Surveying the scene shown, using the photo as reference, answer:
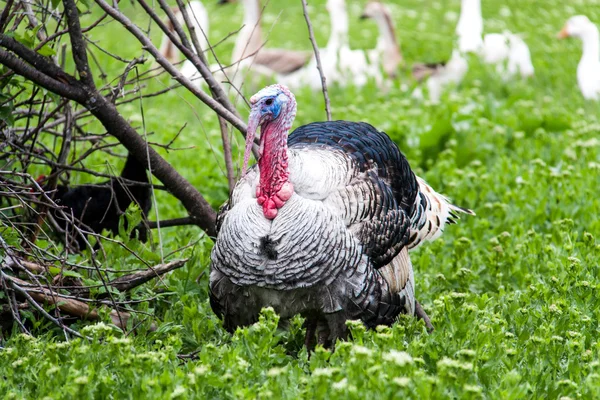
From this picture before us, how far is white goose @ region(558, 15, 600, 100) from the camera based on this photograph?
9.04 m

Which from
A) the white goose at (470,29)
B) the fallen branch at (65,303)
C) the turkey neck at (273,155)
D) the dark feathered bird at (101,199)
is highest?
the white goose at (470,29)

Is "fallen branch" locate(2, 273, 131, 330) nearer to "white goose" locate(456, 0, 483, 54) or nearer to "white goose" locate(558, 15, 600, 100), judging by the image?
"white goose" locate(558, 15, 600, 100)

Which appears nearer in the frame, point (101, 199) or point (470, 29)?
point (101, 199)

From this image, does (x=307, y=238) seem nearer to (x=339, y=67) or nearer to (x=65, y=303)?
(x=65, y=303)

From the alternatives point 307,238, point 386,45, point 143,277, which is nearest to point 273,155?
point 307,238

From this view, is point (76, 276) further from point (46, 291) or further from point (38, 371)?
point (38, 371)

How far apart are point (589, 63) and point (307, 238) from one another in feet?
22.2

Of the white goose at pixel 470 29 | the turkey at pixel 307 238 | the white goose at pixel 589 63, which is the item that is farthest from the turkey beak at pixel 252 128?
the white goose at pixel 470 29

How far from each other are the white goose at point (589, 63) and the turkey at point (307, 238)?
5845 millimetres

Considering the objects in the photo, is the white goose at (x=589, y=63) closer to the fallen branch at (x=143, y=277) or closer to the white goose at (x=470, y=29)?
the white goose at (x=470, y=29)

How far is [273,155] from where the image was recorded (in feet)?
11.8

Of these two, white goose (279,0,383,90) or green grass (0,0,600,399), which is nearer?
green grass (0,0,600,399)

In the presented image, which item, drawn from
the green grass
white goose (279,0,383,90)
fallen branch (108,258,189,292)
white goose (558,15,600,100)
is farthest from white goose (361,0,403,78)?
fallen branch (108,258,189,292)

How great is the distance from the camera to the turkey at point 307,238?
3.45 meters
